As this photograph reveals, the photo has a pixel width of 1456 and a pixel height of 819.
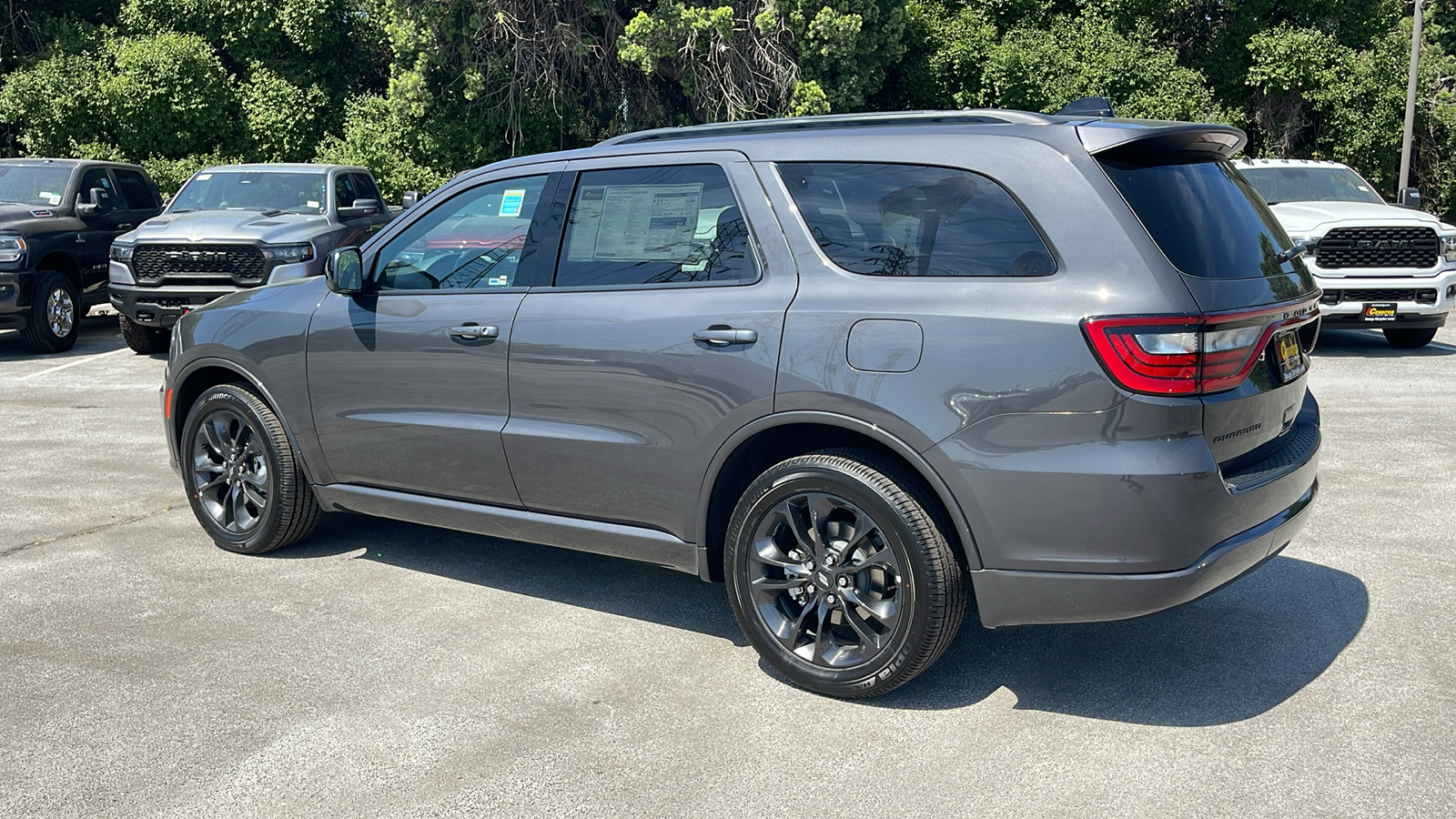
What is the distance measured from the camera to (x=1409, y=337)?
12.7 metres

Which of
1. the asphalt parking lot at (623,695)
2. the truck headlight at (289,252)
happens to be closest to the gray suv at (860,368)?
the asphalt parking lot at (623,695)

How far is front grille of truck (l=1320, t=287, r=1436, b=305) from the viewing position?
11766 mm

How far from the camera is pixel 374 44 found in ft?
85.4

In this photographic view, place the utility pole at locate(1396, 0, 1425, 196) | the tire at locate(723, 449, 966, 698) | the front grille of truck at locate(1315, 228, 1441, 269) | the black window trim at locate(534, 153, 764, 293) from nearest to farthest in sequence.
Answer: the tire at locate(723, 449, 966, 698) < the black window trim at locate(534, 153, 764, 293) < the front grille of truck at locate(1315, 228, 1441, 269) < the utility pole at locate(1396, 0, 1425, 196)

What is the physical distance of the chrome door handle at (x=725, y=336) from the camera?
408cm

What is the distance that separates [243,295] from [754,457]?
273cm

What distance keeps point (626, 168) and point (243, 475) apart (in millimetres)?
2389

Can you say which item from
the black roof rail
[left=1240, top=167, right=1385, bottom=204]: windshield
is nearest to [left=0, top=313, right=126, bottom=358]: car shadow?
the black roof rail

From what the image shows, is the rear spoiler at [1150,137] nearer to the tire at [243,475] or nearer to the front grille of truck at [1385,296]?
the tire at [243,475]

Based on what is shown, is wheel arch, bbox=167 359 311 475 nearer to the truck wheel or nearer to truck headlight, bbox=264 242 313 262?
truck headlight, bbox=264 242 313 262

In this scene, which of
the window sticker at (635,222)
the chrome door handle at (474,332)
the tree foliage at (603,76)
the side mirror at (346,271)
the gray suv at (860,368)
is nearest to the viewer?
the gray suv at (860,368)

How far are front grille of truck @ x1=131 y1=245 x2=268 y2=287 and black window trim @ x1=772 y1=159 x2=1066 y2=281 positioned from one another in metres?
9.08

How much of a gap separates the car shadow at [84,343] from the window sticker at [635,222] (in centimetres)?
1000

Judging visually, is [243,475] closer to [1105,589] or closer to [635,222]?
[635,222]
